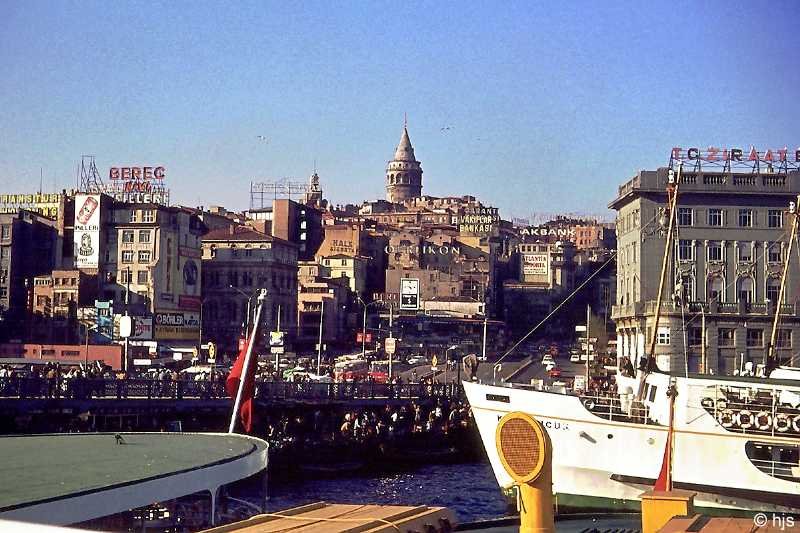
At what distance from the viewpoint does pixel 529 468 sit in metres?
7.69

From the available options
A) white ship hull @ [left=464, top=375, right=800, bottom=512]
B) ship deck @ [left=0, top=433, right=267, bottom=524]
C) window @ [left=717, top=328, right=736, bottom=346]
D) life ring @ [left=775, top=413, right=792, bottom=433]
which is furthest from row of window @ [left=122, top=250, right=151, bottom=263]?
ship deck @ [left=0, top=433, right=267, bottom=524]

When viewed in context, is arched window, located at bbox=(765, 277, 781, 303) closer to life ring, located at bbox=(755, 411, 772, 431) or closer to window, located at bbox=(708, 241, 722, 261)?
window, located at bbox=(708, 241, 722, 261)

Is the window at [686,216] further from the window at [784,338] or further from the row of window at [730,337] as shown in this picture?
the window at [784,338]

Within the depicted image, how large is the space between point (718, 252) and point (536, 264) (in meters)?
75.5

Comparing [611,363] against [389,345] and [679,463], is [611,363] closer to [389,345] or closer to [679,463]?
[389,345]

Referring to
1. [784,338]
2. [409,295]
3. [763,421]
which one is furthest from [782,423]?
[409,295]

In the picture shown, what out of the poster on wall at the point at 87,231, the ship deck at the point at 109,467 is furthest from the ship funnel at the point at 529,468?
the poster on wall at the point at 87,231

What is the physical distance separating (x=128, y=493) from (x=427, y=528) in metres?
3.84

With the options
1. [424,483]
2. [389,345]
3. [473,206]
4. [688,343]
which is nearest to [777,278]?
Result: [688,343]

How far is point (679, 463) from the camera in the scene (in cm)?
2831

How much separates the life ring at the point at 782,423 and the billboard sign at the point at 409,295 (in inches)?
2967

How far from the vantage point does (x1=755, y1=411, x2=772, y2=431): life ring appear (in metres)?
27.6

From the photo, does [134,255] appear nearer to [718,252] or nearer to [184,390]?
[718,252]

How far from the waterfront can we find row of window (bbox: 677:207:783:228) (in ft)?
78.8
